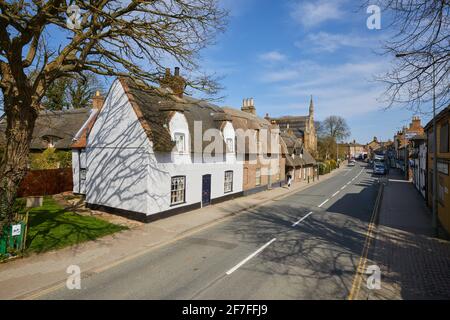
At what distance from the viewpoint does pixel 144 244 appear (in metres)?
11.9

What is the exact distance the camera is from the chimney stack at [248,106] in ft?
117

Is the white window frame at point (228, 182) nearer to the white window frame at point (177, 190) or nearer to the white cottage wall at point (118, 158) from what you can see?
the white window frame at point (177, 190)

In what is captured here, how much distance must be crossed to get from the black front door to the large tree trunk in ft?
36.5

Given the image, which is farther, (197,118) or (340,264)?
(197,118)

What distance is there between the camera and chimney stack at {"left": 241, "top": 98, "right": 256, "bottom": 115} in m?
35.6

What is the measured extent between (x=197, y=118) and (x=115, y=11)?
33.8 feet

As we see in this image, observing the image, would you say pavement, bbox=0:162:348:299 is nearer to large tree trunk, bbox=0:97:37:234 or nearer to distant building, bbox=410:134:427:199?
large tree trunk, bbox=0:97:37:234

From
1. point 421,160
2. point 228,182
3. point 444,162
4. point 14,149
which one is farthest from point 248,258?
point 421,160

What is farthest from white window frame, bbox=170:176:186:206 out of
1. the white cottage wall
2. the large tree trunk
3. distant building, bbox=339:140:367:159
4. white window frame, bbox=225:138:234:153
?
distant building, bbox=339:140:367:159

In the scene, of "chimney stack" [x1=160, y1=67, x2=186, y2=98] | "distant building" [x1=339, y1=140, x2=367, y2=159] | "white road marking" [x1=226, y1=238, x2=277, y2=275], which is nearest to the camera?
"white road marking" [x1=226, y1=238, x2=277, y2=275]

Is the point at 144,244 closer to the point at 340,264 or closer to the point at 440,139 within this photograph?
the point at 340,264

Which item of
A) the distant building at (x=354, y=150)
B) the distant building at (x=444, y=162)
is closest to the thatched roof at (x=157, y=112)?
the distant building at (x=444, y=162)
